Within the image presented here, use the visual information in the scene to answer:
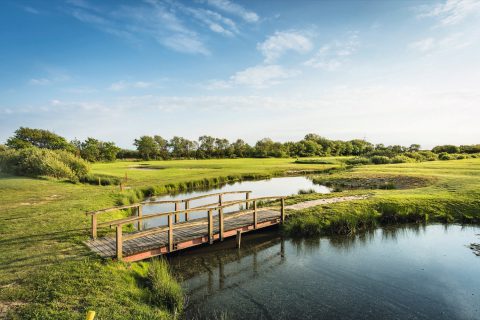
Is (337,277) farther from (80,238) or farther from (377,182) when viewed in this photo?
(377,182)

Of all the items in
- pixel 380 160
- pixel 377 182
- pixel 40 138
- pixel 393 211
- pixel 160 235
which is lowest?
pixel 393 211

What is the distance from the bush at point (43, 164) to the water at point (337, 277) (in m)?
29.0

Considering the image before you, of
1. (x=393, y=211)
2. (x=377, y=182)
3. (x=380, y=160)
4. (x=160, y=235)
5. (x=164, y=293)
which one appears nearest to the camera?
(x=164, y=293)

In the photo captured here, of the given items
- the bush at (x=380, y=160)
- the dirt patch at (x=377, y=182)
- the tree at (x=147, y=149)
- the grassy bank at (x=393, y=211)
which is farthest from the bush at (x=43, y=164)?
the tree at (x=147, y=149)

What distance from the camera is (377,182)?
114 ft

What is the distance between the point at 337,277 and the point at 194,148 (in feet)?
388

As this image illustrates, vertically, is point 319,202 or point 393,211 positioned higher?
point 319,202

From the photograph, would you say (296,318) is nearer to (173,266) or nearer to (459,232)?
(173,266)

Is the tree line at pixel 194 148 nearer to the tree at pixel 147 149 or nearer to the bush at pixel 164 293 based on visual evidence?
the tree at pixel 147 149

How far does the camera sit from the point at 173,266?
41.5 feet

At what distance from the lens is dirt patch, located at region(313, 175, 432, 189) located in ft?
102

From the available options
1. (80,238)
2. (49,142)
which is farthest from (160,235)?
(49,142)

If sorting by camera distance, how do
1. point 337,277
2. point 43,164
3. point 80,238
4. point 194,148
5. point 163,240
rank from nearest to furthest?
point 337,277 < point 163,240 < point 80,238 < point 43,164 < point 194,148

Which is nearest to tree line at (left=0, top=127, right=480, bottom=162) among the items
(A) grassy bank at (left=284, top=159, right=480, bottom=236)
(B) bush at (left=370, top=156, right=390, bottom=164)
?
(B) bush at (left=370, top=156, right=390, bottom=164)
